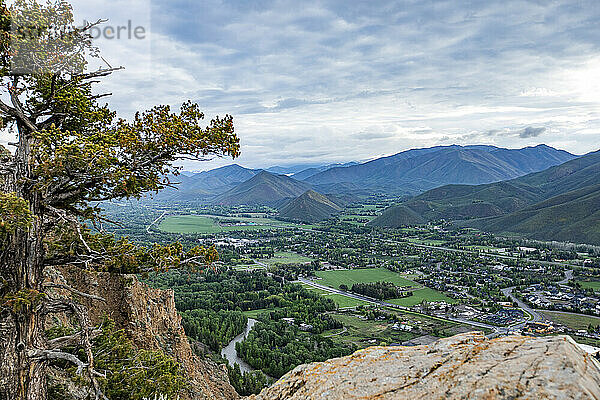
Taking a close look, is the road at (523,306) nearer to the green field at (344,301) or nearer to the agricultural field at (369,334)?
the agricultural field at (369,334)

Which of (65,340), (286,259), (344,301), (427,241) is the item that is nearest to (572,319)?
(344,301)

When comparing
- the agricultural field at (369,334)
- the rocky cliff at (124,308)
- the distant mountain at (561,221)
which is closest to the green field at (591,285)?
the distant mountain at (561,221)

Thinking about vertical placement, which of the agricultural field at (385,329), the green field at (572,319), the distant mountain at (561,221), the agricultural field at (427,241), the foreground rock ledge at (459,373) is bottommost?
the green field at (572,319)

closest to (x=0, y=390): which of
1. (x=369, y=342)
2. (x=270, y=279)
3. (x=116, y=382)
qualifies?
(x=116, y=382)

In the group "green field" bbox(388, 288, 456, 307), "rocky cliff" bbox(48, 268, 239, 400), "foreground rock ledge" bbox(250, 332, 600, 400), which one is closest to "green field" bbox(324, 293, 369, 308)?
"green field" bbox(388, 288, 456, 307)

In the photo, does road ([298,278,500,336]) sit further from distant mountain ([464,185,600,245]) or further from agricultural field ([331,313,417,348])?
distant mountain ([464,185,600,245])

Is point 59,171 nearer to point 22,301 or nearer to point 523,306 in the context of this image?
point 22,301

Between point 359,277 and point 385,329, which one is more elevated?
point 385,329
